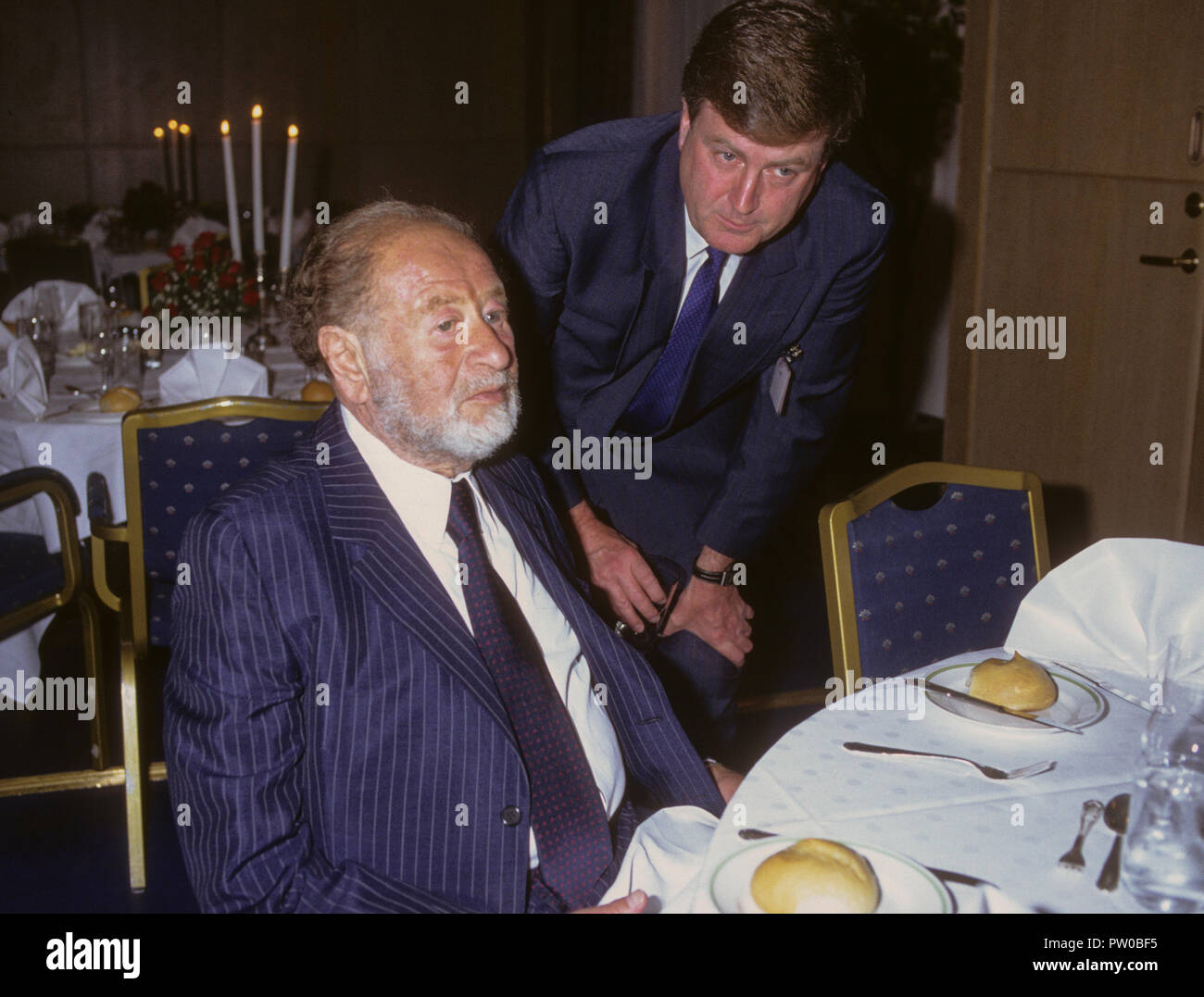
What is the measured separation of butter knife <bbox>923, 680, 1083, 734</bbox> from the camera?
1.31m

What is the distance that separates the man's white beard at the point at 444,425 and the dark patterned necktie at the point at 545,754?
9cm

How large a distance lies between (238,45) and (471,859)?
7292 millimetres

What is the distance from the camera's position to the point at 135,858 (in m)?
2.38

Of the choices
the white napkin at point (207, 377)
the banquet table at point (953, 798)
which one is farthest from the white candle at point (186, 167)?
the banquet table at point (953, 798)

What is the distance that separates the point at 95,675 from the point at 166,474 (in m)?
0.89

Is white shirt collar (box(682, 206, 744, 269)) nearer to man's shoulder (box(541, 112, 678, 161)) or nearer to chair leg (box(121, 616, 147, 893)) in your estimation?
man's shoulder (box(541, 112, 678, 161))

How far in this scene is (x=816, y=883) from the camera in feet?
3.09

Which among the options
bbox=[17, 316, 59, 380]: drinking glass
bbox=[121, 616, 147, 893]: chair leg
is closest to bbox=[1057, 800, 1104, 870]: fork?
bbox=[121, 616, 147, 893]: chair leg

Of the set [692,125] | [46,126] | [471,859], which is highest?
[46,126]

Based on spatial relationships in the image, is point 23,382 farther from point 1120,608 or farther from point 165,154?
point 165,154

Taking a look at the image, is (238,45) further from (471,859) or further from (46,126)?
(471,859)

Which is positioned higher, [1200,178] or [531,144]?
[531,144]

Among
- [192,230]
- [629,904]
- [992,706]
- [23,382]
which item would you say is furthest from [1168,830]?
[192,230]
